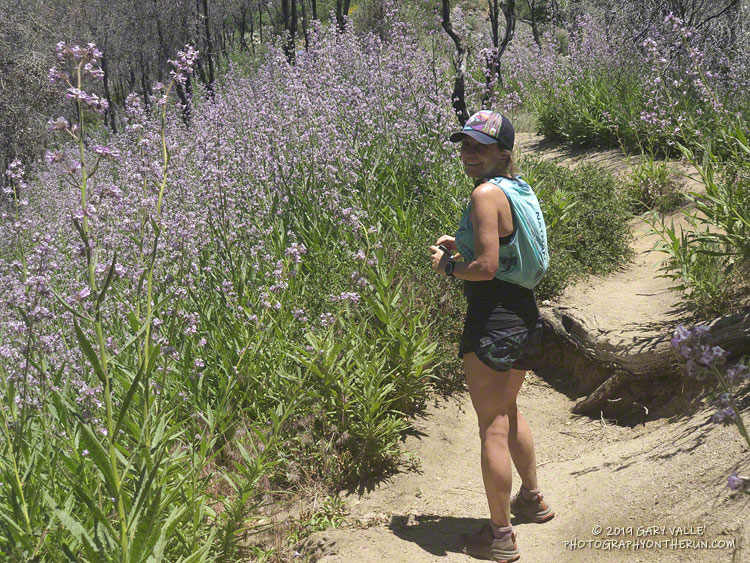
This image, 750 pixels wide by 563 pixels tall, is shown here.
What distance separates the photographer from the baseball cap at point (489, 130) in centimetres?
317

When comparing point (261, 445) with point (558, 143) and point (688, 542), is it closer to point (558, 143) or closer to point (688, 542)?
point (688, 542)

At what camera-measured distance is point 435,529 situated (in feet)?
12.0

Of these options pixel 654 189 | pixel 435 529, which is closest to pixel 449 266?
pixel 435 529

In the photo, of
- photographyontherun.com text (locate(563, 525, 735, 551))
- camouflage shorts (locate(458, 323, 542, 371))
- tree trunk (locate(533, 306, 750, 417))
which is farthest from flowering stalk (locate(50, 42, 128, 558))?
tree trunk (locate(533, 306, 750, 417))

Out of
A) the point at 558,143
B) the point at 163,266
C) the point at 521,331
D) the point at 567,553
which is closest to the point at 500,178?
the point at 521,331

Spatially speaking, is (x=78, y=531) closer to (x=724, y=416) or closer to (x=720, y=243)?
(x=724, y=416)

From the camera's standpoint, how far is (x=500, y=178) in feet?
10.5

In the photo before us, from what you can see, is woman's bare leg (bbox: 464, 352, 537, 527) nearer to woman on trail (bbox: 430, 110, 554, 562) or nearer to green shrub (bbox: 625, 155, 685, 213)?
woman on trail (bbox: 430, 110, 554, 562)

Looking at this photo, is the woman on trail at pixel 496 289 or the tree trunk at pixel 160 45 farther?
the tree trunk at pixel 160 45

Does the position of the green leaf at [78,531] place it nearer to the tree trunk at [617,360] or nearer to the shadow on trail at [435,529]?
the shadow on trail at [435,529]

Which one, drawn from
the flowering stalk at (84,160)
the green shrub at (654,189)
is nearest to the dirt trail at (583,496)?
the flowering stalk at (84,160)

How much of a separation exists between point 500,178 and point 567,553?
1735mm

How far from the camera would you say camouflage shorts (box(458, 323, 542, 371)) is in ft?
10.4

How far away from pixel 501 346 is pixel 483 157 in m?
0.86
